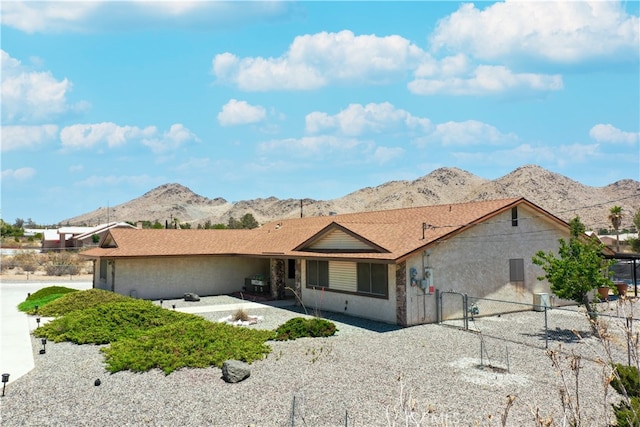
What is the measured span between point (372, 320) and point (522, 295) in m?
7.61

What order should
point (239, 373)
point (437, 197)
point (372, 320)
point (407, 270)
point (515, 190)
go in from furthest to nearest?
point (437, 197), point (515, 190), point (372, 320), point (407, 270), point (239, 373)

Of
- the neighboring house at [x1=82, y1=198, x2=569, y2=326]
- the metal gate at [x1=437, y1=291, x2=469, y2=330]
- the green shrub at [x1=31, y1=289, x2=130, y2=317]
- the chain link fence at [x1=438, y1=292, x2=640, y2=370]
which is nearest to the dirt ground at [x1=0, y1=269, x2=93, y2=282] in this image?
the neighboring house at [x1=82, y1=198, x2=569, y2=326]

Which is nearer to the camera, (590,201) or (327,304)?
(327,304)

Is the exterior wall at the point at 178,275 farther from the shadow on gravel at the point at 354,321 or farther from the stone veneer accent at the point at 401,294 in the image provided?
the stone veneer accent at the point at 401,294

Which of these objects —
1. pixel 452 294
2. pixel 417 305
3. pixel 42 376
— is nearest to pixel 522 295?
pixel 452 294

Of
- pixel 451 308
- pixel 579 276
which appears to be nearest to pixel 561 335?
pixel 579 276

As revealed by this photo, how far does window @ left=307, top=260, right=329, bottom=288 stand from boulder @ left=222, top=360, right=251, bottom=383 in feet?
37.8

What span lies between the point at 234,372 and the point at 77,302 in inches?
579

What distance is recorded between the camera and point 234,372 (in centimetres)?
1170

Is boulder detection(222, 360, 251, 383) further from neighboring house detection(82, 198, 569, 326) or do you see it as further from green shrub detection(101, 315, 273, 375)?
neighboring house detection(82, 198, 569, 326)

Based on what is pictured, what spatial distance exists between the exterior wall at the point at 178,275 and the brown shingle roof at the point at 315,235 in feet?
2.85

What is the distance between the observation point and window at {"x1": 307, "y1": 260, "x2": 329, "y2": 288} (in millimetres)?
23312

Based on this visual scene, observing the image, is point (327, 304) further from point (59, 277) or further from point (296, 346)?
point (59, 277)

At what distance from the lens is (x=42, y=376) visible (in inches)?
495
